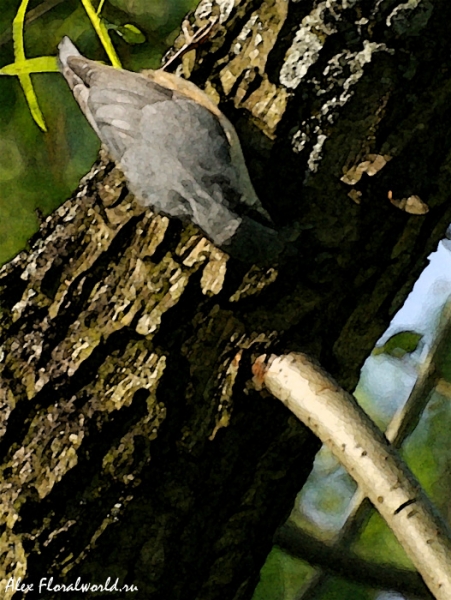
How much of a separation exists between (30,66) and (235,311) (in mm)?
756

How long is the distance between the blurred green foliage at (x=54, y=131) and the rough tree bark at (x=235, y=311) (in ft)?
2.15

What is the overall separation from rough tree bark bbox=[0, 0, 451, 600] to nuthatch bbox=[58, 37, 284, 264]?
3cm

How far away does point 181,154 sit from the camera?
155cm

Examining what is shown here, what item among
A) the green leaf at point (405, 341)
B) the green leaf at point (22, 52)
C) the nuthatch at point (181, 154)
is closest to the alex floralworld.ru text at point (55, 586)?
the nuthatch at point (181, 154)

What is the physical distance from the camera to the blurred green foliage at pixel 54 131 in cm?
198

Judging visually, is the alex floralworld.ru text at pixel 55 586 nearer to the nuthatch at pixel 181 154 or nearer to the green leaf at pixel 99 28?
the nuthatch at pixel 181 154

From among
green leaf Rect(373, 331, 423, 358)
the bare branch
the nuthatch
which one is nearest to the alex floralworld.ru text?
the bare branch

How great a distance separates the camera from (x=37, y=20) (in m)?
2.07

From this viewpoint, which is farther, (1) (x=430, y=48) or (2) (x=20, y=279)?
(2) (x=20, y=279)

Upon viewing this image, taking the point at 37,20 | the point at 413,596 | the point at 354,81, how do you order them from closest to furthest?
1. the point at 354,81
2. the point at 413,596
3. the point at 37,20

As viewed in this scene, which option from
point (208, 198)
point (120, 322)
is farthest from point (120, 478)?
point (208, 198)

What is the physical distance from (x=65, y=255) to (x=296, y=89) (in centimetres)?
49

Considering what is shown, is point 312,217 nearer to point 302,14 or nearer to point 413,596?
point 302,14

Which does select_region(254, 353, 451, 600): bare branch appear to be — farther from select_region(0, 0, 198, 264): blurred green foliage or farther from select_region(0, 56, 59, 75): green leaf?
select_region(0, 0, 198, 264): blurred green foliage
